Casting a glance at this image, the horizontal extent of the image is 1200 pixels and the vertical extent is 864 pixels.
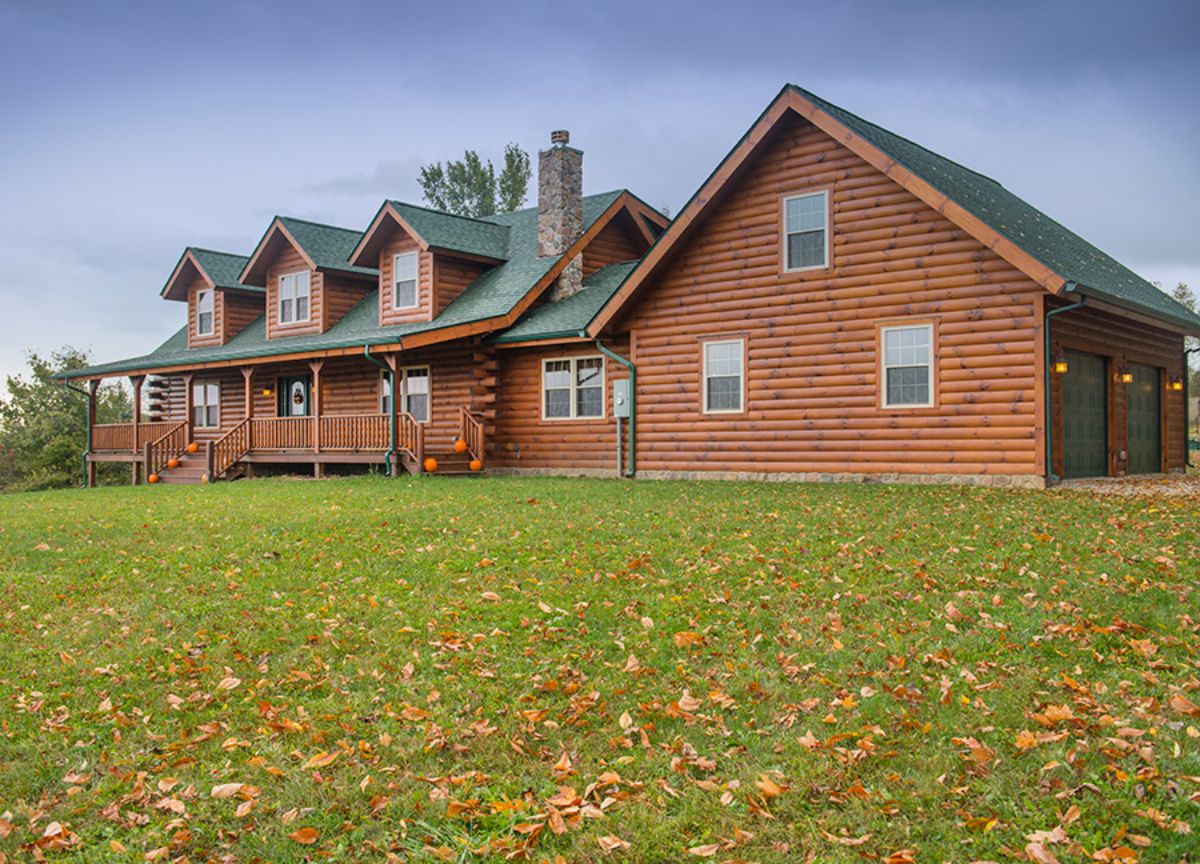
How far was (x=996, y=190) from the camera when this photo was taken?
73.6 feet

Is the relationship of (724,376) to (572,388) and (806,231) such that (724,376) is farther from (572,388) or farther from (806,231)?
(572,388)

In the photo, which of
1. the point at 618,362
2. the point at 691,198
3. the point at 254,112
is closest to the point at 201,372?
the point at 254,112

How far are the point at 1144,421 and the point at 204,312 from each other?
27086 millimetres

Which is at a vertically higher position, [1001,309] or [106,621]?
[1001,309]

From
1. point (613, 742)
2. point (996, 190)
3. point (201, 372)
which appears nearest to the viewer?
point (613, 742)

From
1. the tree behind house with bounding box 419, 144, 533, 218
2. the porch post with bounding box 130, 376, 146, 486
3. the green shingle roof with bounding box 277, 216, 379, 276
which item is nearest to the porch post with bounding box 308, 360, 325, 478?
the green shingle roof with bounding box 277, 216, 379, 276

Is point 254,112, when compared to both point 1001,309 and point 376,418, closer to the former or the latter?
point 376,418

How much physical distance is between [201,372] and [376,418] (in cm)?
1004

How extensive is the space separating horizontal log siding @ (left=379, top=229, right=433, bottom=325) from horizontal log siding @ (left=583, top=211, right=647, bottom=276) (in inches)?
159

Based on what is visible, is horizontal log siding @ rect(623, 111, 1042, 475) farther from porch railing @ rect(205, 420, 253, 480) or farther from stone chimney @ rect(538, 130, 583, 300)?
porch railing @ rect(205, 420, 253, 480)

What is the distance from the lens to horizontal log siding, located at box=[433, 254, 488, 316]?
2481 cm

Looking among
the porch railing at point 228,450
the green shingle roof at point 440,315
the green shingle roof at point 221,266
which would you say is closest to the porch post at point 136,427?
the green shingle roof at point 440,315

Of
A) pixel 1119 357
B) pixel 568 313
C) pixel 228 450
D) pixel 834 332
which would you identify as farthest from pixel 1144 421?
pixel 228 450

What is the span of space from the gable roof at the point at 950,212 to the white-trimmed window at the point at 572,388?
1.87m
